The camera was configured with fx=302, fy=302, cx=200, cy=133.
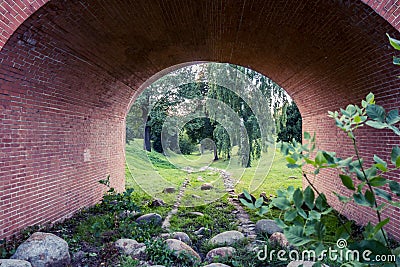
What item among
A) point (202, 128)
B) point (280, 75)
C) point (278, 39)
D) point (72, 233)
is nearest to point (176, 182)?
point (202, 128)

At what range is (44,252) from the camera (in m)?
3.79

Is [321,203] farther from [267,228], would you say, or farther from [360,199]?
[267,228]

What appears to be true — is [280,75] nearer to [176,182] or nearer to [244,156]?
[244,156]

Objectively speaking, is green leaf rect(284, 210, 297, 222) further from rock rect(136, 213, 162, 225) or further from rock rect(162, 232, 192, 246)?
rock rect(136, 213, 162, 225)

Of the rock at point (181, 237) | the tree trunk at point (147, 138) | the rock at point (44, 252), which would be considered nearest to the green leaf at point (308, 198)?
the rock at point (44, 252)

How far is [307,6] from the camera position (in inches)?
166

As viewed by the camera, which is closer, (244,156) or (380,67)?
(380,67)

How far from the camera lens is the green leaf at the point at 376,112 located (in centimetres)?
93

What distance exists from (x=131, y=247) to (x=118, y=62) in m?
3.88

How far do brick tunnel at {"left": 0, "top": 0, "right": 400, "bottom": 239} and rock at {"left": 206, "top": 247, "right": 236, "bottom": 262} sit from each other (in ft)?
8.39

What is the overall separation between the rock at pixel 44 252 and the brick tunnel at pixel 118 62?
25.7 inches

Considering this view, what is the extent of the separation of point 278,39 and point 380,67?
1.89 meters

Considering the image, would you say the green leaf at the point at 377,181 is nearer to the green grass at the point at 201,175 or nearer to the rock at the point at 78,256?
the rock at the point at 78,256

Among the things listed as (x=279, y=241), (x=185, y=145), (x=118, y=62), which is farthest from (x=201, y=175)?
(x=279, y=241)
